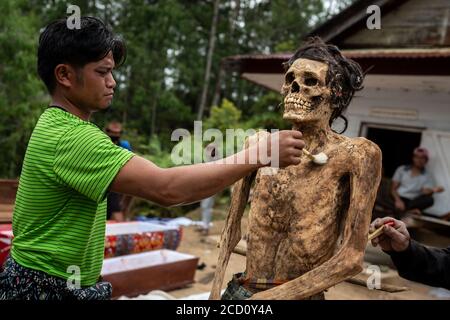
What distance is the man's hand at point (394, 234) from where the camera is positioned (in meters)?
2.37

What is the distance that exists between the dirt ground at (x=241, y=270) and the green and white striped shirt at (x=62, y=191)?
126 inches

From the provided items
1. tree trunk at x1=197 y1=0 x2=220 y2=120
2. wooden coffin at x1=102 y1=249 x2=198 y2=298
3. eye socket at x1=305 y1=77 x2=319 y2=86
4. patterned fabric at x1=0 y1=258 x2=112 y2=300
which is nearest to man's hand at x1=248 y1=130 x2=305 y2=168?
eye socket at x1=305 y1=77 x2=319 y2=86

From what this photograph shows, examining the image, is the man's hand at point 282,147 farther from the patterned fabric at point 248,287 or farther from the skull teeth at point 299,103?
the patterned fabric at point 248,287

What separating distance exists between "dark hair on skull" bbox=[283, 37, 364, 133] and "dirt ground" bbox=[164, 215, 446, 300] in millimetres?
2871

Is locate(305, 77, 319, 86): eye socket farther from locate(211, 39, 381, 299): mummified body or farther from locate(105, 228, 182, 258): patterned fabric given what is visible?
locate(105, 228, 182, 258): patterned fabric

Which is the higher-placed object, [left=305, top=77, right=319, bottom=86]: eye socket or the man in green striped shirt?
[left=305, top=77, right=319, bottom=86]: eye socket

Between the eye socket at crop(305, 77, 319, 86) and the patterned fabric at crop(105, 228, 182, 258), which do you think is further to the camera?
the patterned fabric at crop(105, 228, 182, 258)

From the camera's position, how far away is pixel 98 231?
1868mm

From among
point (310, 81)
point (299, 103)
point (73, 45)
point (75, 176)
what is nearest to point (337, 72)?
point (310, 81)

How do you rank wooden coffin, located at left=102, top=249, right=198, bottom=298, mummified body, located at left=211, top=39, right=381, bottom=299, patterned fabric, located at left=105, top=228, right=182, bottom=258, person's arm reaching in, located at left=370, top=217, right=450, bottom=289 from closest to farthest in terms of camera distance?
mummified body, located at left=211, top=39, right=381, bottom=299
person's arm reaching in, located at left=370, top=217, right=450, bottom=289
wooden coffin, located at left=102, top=249, right=198, bottom=298
patterned fabric, located at left=105, top=228, right=182, bottom=258

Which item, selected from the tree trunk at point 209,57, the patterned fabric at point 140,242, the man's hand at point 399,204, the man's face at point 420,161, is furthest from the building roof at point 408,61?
the tree trunk at point 209,57

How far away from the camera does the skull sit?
7.53 ft

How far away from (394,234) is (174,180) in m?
1.34
